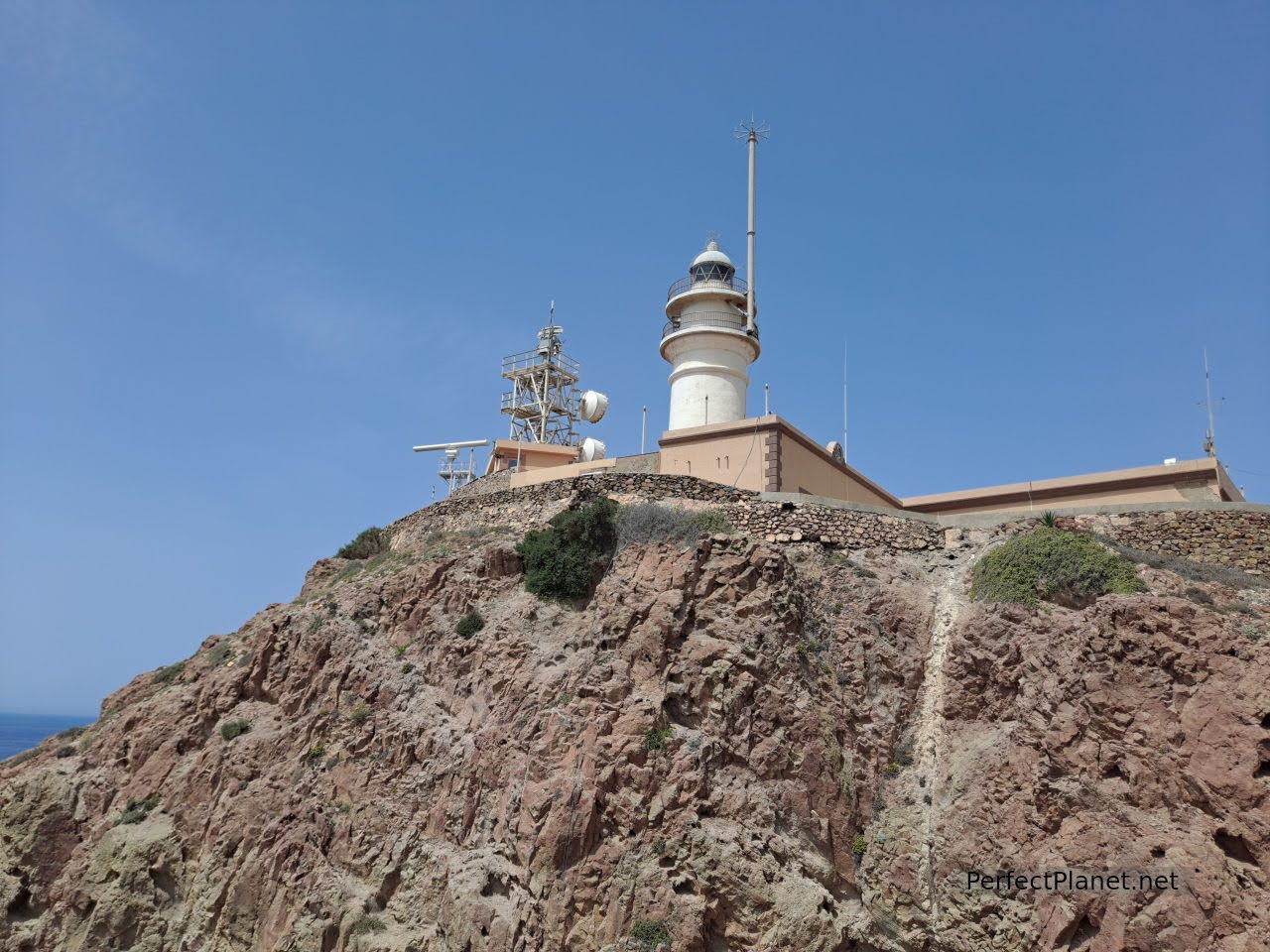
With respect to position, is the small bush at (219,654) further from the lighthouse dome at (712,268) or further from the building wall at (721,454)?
the lighthouse dome at (712,268)

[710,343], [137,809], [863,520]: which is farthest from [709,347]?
[137,809]

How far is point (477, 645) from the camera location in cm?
1853

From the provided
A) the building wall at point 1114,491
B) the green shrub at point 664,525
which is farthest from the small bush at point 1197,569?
the green shrub at point 664,525

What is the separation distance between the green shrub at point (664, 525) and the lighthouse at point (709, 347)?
7.25 meters

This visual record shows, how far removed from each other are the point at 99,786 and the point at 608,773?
1183 centimetres

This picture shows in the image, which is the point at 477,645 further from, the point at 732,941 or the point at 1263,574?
the point at 1263,574

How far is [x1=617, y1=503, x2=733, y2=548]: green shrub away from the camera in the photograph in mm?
18766

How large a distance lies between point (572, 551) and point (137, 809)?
10.1 m

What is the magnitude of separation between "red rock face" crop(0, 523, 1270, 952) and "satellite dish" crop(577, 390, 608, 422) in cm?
1345

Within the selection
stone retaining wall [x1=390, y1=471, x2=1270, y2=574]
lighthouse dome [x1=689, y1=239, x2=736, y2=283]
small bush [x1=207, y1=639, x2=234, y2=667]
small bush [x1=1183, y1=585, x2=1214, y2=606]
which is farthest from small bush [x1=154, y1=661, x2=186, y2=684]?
small bush [x1=1183, y1=585, x2=1214, y2=606]

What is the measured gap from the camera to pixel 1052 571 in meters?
17.0

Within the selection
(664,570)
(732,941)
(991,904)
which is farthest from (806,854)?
(664,570)

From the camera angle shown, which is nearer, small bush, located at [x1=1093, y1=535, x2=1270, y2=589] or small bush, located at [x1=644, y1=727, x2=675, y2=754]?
small bush, located at [x1=644, y1=727, x2=675, y2=754]

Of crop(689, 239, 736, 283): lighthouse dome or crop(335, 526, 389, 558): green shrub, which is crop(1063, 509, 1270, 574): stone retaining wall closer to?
crop(689, 239, 736, 283): lighthouse dome
